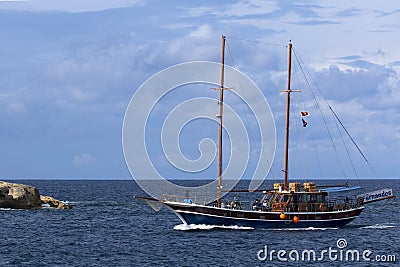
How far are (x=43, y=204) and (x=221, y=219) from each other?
46157mm

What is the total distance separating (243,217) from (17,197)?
41736 mm

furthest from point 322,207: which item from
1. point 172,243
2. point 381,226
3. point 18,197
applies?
point 18,197

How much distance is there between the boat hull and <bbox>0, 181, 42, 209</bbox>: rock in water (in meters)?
36.9

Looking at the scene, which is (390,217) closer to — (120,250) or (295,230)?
(295,230)

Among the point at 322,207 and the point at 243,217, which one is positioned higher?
the point at 322,207

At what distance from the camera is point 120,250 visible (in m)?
60.9

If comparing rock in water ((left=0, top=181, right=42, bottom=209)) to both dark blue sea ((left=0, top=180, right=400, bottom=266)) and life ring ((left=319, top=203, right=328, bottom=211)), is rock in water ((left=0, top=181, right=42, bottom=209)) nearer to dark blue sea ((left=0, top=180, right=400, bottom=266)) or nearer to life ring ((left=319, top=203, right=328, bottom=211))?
dark blue sea ((left=0, top=180, right=400, bottom=266))

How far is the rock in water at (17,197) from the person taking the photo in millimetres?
99188

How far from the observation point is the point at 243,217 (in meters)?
69.7

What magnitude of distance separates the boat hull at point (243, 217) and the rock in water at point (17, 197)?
121 feet

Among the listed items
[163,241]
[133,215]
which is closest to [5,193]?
[133,215]

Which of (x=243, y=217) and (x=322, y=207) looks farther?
(x=322, y=207)

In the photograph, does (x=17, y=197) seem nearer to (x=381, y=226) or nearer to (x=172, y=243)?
(x=172, y=243)

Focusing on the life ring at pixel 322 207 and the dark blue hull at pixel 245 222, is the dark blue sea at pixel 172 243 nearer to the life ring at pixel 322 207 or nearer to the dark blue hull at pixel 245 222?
the dark blue hull at pixel 245 222
